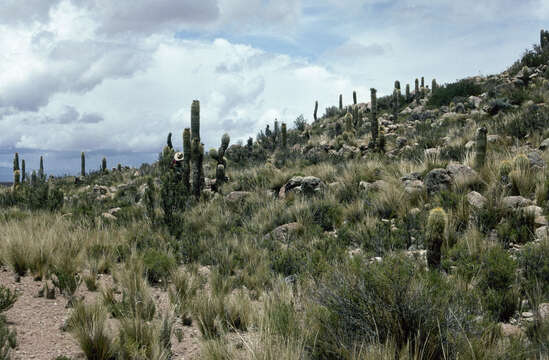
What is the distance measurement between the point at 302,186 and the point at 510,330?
8215 mm

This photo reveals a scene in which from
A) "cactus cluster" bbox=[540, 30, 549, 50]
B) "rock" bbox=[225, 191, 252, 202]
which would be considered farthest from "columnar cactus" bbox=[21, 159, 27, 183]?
"cactus cluster" bbox=[540, 30, 549, 50]

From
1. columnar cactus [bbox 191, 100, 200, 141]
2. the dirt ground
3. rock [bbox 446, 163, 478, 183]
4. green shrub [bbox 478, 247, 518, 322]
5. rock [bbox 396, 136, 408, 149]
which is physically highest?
columnar cactus [bbox 191, 100, 200, 141]

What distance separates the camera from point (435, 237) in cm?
544

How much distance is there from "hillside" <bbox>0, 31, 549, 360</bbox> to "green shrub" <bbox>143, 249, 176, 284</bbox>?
0.03m

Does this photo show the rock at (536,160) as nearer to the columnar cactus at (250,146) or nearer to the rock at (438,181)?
the rock at (438,181)

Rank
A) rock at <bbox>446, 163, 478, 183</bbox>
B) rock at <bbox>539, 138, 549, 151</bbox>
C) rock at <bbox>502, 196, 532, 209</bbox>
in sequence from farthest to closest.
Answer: rock at <bbox>539, 138, 549, 151</bbox>
rock at <bbox>446, 163, 478, 183</bbox>
rock at <bbox>502, 196, 532, 209</bbox>

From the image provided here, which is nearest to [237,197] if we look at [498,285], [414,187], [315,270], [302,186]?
[302,186]

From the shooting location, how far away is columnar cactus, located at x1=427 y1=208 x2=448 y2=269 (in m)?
5.45

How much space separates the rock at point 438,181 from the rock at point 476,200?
3.32 ft

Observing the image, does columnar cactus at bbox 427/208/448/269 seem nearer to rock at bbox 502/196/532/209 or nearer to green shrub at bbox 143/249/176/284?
rock at bbox 502/196/532/209

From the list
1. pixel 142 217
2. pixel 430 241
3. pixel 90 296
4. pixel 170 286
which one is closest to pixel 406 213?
pixel 430 241

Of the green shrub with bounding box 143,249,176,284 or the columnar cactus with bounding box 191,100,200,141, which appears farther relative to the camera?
the columnar cactus with bounding box 191,100,200,141

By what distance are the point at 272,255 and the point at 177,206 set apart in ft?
→ 16.8

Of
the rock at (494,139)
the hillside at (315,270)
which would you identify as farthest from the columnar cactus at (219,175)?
the rock at (494,139)
